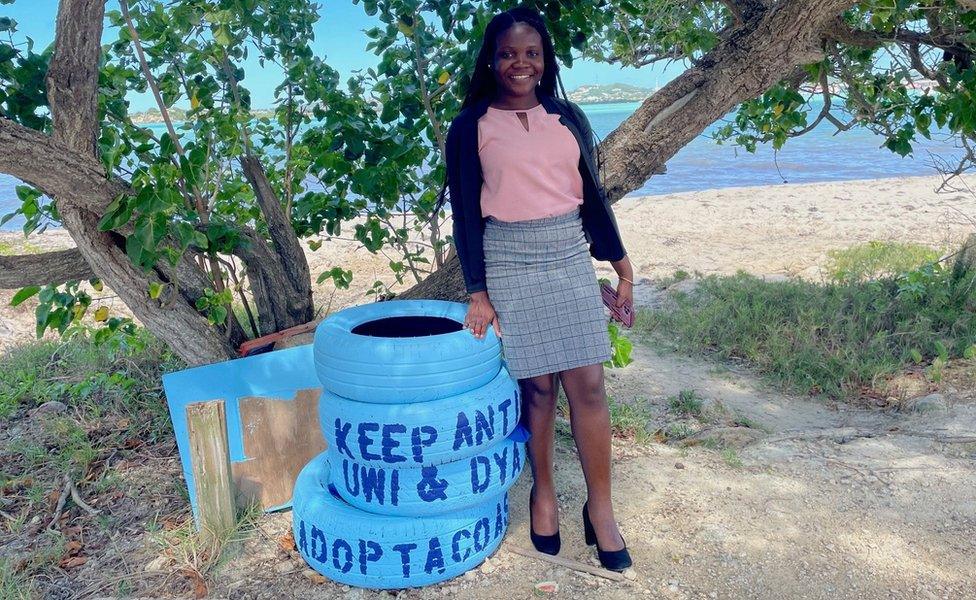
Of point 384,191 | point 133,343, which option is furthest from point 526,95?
point 133,343

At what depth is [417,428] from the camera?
2.38m

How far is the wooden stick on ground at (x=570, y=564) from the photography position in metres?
2.54

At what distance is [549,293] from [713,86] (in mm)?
1374

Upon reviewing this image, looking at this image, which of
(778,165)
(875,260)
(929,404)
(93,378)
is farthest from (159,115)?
(778,165)

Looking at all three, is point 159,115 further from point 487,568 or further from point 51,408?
point 487,568

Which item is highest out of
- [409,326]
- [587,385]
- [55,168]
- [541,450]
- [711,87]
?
[711,87]

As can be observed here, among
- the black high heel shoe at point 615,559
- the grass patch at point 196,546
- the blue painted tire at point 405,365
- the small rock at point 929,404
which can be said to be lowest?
the small rock at point 929,404

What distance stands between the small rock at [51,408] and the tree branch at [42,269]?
112cm

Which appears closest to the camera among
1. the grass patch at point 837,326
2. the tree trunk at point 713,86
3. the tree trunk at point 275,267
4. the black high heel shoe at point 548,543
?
the black high heel shoe at point 548,543

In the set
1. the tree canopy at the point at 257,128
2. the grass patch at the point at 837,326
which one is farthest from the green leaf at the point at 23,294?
the grass patch at the point at 837,326

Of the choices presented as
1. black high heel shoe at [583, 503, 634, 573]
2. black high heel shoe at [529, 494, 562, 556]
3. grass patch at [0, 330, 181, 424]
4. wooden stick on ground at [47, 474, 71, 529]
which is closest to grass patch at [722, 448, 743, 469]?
black high heel shoe at [583, 503, 634, 573]

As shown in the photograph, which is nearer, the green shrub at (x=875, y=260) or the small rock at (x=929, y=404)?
the small rock at (x=929, y=404)

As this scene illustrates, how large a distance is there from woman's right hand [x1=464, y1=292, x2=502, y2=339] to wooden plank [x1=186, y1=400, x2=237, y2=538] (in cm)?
93

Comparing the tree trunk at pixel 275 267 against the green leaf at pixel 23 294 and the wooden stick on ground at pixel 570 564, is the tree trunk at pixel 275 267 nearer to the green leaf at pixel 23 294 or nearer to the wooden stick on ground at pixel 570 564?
the green leaf at pixel 23 294
